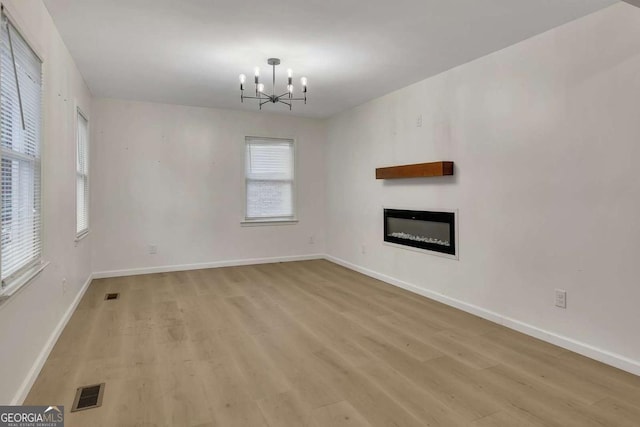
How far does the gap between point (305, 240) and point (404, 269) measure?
7.60 feet

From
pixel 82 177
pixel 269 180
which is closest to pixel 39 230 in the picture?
pixel 82 177

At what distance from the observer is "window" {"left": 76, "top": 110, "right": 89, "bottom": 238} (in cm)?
413

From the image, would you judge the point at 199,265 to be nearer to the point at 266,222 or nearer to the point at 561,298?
the point at 266,222

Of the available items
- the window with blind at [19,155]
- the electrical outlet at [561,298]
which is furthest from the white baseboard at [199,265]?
the electrical outlet at [561,298]

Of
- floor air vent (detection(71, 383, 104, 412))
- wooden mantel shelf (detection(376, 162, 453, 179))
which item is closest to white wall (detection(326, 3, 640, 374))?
wooden mantel shelf (detection(376, 162, 453, 179))

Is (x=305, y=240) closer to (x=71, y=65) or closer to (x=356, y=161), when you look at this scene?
(x=356, y=161)

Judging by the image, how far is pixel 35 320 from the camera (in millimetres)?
2428

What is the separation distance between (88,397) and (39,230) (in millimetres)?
1119

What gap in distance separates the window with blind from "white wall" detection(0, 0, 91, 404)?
0.41ft

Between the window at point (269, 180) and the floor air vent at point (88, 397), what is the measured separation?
397 cm

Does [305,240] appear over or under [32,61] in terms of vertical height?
under

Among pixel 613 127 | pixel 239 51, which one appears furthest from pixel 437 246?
pixel 239 51

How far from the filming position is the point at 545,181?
9.90 feet

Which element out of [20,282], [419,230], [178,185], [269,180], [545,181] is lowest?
[20,282]
